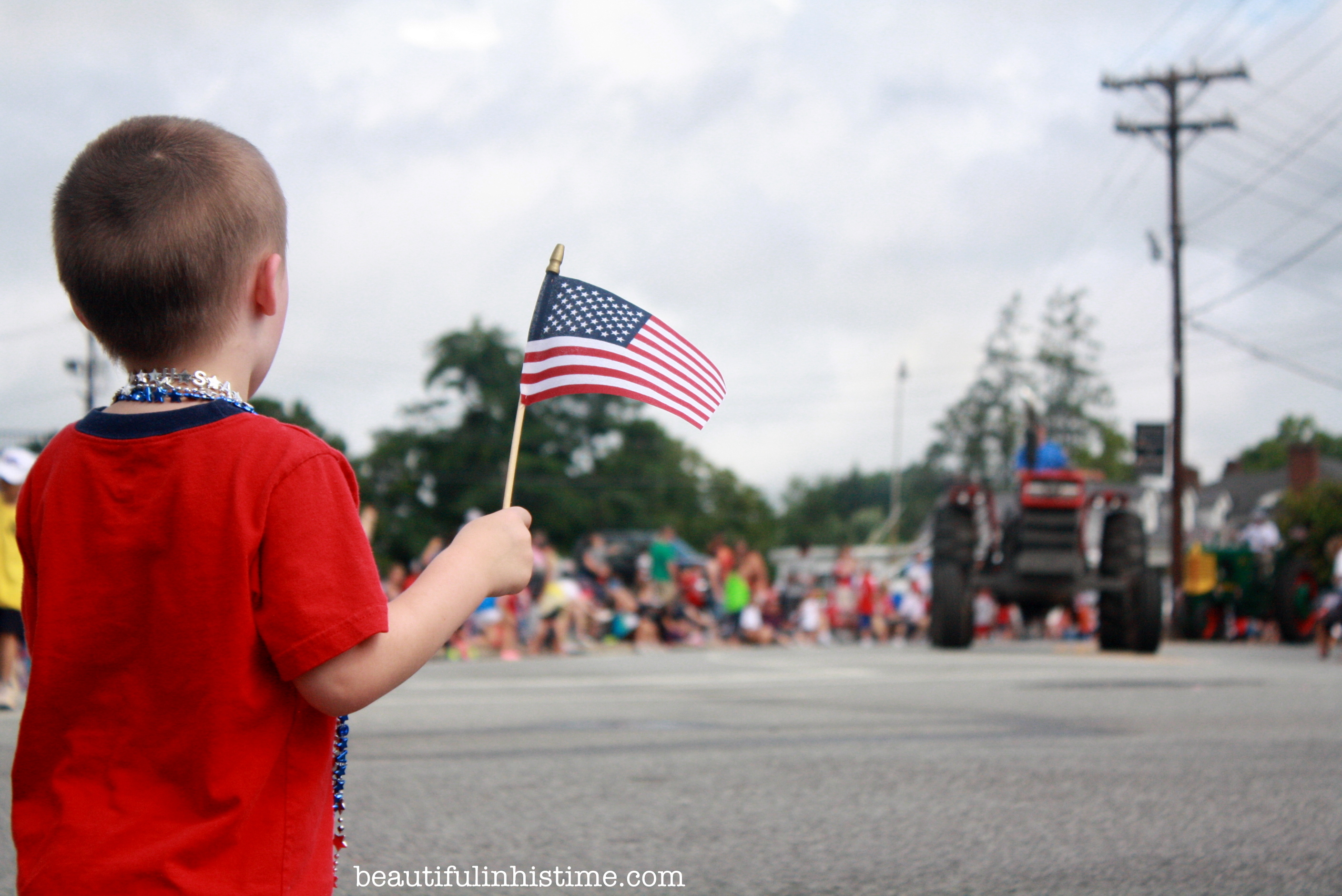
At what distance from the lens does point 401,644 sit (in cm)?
161

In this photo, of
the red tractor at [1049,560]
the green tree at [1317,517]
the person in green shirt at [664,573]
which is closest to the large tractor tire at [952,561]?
the red tractor at [1049,560]

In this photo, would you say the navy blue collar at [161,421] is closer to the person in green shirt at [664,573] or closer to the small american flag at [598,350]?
the small american flag at [598,350]

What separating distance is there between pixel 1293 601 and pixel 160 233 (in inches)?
908

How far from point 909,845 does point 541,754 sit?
7.92 feet

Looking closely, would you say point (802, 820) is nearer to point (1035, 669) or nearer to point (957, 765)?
point (957, 765)

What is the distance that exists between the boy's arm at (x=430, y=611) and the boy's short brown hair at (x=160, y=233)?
399mm

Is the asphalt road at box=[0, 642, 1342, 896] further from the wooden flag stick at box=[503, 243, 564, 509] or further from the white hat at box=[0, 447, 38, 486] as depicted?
the wooden flag stick at box=[503, 243, 564, 509]

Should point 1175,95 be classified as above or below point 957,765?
above

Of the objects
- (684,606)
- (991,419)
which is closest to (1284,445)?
(991,419)

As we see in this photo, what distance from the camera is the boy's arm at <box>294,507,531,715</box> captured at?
5.13 ft

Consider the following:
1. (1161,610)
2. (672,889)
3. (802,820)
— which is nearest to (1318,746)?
(802,820)

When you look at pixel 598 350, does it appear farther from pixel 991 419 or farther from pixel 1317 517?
pixel 991 419

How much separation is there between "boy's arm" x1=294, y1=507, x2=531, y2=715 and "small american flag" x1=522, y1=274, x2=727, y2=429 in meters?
0.29

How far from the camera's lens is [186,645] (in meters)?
Answer: 1.54
